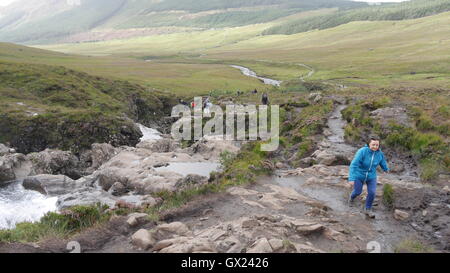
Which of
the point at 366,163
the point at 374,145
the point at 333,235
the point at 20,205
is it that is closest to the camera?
the point at 333,235

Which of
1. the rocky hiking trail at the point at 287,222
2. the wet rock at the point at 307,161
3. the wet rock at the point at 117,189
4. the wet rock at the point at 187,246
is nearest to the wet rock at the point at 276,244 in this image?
the rocky hiking trail at the point at 287,222

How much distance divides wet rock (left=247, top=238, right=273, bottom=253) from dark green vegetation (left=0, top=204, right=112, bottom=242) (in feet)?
23.9

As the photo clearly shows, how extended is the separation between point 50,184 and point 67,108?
2603 cm

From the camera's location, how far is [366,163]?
14766 mm

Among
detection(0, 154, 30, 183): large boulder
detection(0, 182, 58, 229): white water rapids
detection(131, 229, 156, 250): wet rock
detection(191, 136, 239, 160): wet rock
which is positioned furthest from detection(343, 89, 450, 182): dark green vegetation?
detection(0, 154, 30, 183): large boulder

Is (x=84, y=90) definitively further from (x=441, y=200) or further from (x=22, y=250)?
(x=441, y=200)

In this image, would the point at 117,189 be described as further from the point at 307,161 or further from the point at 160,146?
the point at 307,161

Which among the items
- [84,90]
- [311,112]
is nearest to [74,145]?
[84,90]

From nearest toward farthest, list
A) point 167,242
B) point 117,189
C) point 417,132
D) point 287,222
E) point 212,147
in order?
point 167,242
point 287,222
point 417,132
point 117,189
point 212,147

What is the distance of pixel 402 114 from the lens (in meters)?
31.7

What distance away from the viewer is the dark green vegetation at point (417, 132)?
831 inches

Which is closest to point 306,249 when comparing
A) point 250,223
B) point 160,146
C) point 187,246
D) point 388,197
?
point 250,223

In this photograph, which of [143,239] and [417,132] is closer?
[143,239]

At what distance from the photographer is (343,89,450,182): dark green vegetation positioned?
21.1 m
